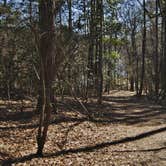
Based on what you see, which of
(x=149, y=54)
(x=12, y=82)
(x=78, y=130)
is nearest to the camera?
(x=78, y=130)

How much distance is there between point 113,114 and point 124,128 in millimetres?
4727

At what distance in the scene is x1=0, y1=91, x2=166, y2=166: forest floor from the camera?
12.0 metres

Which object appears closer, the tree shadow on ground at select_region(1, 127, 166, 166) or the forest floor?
the tree shadow on ground at select_region(1, 127, 166, 166)

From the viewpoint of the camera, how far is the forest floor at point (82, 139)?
1198cm

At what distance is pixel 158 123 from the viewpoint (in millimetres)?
19828

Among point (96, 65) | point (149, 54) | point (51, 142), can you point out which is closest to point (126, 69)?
point (149, 54)

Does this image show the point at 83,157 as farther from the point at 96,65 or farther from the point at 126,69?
the point at 126,69

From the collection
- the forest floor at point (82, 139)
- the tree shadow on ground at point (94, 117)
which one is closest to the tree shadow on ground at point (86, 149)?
the forest floor at point (82, 139)

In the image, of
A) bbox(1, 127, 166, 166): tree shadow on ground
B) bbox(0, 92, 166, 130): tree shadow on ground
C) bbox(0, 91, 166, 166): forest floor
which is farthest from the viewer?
bbox(0, 92, 166, 130): tree shadow on ground

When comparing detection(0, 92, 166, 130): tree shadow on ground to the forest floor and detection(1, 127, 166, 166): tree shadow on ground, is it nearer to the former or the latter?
the forest floor

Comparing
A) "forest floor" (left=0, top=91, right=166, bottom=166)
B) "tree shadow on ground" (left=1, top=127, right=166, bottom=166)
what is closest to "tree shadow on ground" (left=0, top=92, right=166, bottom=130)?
"forest floor" (left=0, top=91, right=166, bottom=166)

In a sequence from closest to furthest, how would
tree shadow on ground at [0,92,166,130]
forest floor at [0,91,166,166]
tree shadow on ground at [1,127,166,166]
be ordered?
tree shadow on ground at [1,127,166,166], forest floor at [0,91,166,166], tree shadow on ground at [0,92,166,130]

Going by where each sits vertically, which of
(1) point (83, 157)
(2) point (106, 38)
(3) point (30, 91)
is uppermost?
(2) point (106, 38)

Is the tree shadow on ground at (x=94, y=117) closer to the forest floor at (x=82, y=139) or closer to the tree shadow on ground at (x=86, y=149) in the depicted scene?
the forest floor at (x=82, y=139)
